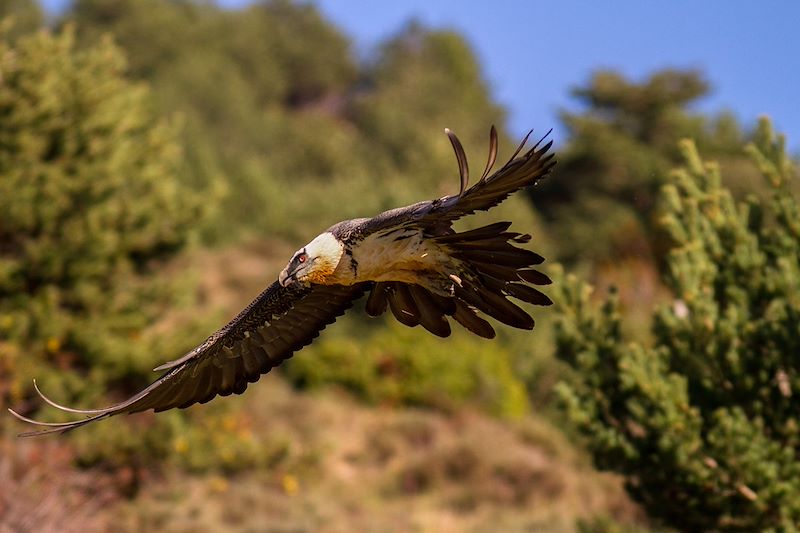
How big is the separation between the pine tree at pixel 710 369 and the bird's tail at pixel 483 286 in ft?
10.8

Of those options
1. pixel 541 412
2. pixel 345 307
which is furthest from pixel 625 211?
pixel 345 307

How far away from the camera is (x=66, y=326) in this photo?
16281 mm

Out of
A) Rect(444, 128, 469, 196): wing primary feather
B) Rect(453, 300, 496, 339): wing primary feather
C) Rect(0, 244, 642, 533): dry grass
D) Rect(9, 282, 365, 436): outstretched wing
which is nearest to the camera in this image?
Rect(444, 128, 469, 196): wing primary feather

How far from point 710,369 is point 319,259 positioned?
4.45m

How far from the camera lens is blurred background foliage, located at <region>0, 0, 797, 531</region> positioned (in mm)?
10172

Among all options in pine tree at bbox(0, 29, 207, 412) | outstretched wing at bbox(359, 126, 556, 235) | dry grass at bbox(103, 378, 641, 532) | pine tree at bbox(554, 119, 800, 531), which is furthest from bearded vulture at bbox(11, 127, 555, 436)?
pine tree at bbox(0, 29, 207, 412)

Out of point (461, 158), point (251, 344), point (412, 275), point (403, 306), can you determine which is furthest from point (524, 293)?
point (251, 344)

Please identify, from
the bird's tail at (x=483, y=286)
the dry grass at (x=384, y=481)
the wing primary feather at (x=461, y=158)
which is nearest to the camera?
the wing primary feather at (x=461, y=158)

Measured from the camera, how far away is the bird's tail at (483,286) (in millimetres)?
5793

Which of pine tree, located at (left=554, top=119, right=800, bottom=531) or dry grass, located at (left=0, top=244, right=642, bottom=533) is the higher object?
dry grass, located at (left=0, top=244, right=642, bottom=533)

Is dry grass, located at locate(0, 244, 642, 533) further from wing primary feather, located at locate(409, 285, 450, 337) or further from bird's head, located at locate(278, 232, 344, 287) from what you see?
wing primary feather, located at locate(409, 285, 450, 337)

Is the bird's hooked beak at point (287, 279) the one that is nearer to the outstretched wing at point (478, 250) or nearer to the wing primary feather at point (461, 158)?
the outstretched wing at point (478, 250)

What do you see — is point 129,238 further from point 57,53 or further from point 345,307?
point 345,307

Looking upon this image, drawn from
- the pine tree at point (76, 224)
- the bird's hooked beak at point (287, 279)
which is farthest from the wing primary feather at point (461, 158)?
the pine tree at point (76, 224)
